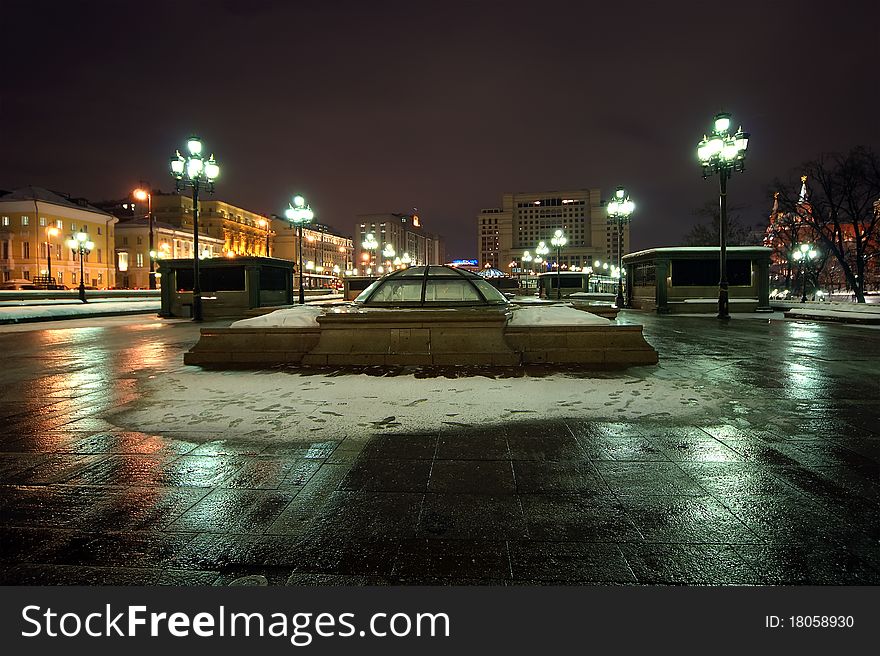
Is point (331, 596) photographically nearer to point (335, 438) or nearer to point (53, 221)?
point (335, 438)

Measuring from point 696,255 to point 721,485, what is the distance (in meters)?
23.0

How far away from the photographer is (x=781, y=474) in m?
3.52

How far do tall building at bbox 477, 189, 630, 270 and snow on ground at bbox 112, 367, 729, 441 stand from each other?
414ft

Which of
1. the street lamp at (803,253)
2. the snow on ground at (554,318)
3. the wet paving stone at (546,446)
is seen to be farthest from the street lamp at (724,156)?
the street lamp at (803,253)

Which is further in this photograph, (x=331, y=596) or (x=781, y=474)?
(x=781, y=474)

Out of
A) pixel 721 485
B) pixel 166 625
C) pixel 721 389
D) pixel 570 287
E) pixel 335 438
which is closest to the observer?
pixel 166 625

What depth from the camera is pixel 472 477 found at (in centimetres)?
353

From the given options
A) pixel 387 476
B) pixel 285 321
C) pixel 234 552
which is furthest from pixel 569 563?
pixel 285 321

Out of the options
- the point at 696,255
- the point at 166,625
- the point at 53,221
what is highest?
the point at 53,221

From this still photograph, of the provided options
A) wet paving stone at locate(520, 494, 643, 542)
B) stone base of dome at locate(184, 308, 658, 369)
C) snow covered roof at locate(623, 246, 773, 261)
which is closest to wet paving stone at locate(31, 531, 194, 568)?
wet paving stone at locate(520, 494, 643, 542)

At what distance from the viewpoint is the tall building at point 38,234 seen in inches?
2418

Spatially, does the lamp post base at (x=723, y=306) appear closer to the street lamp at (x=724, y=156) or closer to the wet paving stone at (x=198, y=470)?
the street lamp at (x=724, y=156)

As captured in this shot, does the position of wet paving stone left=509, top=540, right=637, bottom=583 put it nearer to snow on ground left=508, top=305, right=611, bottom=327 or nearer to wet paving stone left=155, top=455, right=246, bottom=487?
wet paving stone left=155, top=455, right=246, bottom=487

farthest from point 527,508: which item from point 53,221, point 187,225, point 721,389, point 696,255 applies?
point 187,225
